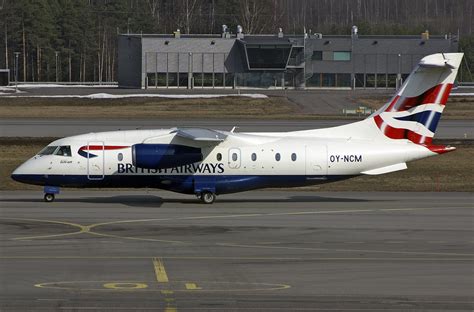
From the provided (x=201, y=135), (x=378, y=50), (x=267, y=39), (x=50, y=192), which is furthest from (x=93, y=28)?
(x=201, y=135)

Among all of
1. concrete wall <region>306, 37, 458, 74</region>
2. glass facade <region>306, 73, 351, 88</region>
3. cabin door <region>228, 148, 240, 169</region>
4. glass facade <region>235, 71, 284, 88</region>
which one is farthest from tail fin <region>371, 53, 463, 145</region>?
glass facade <region>306, 73, 351, 88</region>

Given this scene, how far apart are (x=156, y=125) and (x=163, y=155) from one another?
28653 mm

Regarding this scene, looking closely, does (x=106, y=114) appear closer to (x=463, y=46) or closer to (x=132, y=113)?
(x=132, y=113)

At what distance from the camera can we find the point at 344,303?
18609mm

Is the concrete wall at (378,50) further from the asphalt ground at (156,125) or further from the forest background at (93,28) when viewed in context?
the asphalt ground at (156,125)

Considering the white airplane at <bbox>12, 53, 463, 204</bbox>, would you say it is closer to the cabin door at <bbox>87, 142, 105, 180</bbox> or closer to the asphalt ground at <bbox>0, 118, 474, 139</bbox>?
the cabin door at <bbox>87, 142, 105, 180</bbox>

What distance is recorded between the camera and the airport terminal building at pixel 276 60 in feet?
397

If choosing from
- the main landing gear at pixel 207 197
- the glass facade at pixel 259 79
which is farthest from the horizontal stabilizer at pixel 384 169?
the glass facade at pixel 259 79

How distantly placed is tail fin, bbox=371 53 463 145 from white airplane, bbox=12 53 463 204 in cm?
15

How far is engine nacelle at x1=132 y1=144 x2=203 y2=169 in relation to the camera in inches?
1344

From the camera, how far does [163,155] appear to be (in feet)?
112

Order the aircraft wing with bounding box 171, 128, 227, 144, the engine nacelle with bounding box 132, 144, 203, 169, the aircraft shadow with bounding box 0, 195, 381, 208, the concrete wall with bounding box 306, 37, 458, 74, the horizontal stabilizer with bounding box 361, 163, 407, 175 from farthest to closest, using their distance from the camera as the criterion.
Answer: the concrete wall with bounding box 306, 37, 458, 74 → the aircraft shadow with bounding box 0, 195, 381, 208 → the horizontal stabilizer with bounding box 361, 163, 407, 175 → the engine nacelle with bounding box 132, 144, 203, 169 → the aircraft wing with bounding box 171, 128, 227, 144

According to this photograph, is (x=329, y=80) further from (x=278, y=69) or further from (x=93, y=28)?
(x=93, y=28)

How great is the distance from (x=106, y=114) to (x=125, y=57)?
52.5m
